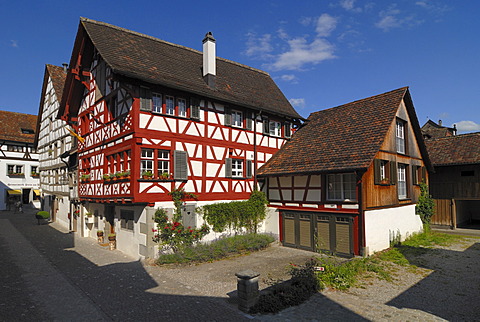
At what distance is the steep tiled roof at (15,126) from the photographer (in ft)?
123

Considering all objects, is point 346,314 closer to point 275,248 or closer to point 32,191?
point 275,248

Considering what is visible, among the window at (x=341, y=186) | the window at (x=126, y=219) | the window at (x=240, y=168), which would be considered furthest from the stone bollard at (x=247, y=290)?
the window at (x=240, y=168)

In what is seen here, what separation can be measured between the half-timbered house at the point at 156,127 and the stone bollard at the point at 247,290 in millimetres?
6799

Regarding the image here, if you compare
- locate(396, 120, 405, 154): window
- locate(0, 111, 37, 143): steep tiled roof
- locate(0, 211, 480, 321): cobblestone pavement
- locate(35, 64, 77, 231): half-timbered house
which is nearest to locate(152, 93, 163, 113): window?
locate(0, 211, 480, 321): cobblestone pavement

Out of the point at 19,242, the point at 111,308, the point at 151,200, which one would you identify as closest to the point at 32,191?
the point at 19,242

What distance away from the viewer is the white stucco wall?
14.5m

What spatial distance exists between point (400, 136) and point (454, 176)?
8.14m

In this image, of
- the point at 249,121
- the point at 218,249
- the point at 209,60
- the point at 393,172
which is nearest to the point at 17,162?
the point at 209,60

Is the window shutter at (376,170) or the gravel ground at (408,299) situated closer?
the gravel ground at (408,299)

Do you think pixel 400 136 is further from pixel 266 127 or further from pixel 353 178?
pixel 266 127

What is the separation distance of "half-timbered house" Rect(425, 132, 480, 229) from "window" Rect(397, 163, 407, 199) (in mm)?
5325

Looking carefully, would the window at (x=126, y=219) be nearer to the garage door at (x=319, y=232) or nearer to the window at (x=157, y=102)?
the window at (x=157, y=102)

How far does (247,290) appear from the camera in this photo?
338 inches

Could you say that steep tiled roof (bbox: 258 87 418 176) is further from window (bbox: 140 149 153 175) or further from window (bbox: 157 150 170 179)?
window (bbox: 140 149 153 175)
